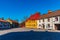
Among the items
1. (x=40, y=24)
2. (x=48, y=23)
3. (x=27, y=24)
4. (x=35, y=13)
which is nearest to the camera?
(x=48, y=23)

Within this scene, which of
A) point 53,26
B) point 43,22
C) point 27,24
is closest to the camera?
point 53,26

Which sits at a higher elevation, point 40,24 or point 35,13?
point 35,13

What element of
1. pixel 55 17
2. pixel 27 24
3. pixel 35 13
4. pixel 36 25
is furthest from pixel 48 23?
pixel 35 13

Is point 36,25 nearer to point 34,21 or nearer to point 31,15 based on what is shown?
point 34,21

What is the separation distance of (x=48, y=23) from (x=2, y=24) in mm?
24659

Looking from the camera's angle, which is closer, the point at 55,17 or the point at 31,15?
the point at 55,17

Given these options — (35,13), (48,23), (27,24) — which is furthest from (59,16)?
(35,13)

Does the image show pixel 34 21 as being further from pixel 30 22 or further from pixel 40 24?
pixel 40 24

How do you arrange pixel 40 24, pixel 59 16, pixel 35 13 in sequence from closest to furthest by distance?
pixel 59 16
pixel 40 24
pixel 35 13

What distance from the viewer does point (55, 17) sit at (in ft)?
160

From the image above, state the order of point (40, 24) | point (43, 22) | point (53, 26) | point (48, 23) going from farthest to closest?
1. point (40, 24)
2. point (43, 22)
3. point (48, 23)
4. point (53, 26)

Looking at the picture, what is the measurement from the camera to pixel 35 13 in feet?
277

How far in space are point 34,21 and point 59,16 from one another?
2677 cm

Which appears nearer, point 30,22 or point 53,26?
point 53,26
